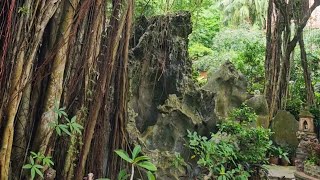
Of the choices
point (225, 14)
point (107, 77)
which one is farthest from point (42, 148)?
point (225, 14)

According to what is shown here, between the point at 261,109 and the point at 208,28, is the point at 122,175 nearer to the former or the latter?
the point at 261,109

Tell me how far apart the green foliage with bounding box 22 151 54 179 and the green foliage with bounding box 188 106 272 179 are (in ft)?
5.49

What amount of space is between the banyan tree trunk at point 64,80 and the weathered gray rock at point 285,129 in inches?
268

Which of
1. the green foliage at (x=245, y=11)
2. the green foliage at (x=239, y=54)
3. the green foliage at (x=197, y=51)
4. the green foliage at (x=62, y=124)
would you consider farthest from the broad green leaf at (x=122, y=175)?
the green foliage at (x=245, y=11)

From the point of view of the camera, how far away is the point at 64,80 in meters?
1.84

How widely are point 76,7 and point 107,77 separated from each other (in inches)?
16.6

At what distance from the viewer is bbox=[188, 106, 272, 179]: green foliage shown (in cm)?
323

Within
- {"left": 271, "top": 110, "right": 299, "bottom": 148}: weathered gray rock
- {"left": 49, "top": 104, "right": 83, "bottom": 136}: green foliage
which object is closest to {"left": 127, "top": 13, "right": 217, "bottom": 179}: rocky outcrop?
{"left": 49, "top": 104, "right": 83, "bottom": 136}: green foliage

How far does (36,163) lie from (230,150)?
2.21 meters

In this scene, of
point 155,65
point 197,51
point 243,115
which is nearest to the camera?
point 155,65

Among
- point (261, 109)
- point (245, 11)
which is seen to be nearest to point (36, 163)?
point (261, 109)

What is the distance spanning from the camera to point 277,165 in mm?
7902

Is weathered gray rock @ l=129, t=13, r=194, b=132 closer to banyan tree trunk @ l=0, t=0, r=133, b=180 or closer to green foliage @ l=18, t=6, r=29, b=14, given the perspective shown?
banyan tree trunk @ l=0, t=0, r=133, b=180

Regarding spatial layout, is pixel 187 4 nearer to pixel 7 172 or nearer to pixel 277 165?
pixel 7 172
